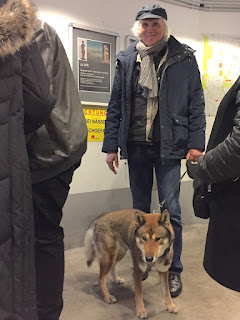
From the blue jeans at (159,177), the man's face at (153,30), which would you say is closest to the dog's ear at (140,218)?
the blue jeans at (159,177)

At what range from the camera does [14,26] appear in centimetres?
88

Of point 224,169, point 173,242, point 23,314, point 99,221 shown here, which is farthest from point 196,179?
point 99,221

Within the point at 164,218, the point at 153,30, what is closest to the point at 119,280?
the point at 164,218

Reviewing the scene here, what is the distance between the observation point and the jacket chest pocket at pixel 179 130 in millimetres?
2049

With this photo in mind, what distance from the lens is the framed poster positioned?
8.99 feet

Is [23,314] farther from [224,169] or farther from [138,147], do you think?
[138,147]

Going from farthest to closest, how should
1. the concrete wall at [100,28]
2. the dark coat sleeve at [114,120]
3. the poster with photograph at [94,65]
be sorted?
the poster with photograph at [94,65], the concrete wall at [100,28], the dark coat sleeve at [114,120]

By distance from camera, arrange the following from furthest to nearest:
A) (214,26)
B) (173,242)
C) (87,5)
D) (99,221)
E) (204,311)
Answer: (214,26)
(87,5)
(99,221)
(173,242)
(204,311)

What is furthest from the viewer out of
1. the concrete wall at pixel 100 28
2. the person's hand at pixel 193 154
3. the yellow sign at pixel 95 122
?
the yellow sign at pixel 95 122

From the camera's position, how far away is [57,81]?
3.89 ft

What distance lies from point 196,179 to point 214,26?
2.60 metres

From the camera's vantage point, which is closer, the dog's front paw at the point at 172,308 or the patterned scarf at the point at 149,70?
the dog's front paw at the point at 172,308

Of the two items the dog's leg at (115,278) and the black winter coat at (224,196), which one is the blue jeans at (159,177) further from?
the black winter coat at (224,196)

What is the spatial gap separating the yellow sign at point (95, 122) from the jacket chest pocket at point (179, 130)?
1022 mm
